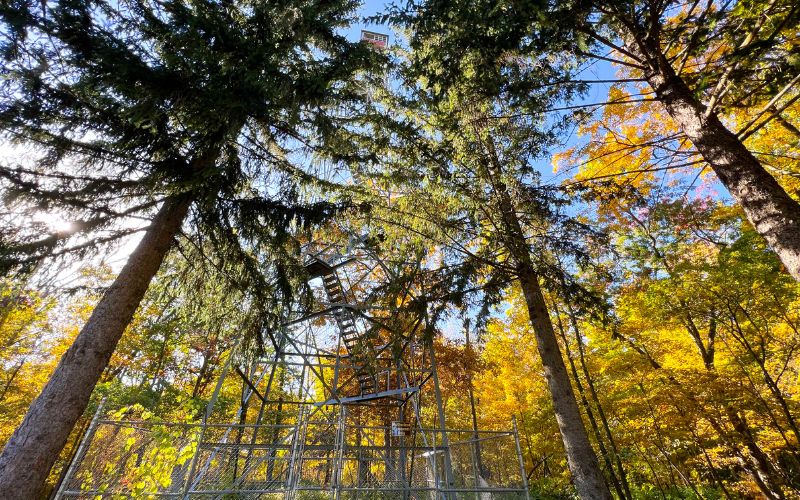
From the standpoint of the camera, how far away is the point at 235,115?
3832mm

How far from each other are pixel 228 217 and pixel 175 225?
0.65 meters

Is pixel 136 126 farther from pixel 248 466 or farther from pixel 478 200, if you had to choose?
pixel 248 466

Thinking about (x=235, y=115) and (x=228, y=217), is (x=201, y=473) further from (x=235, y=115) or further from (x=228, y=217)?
(x=235, y=115)

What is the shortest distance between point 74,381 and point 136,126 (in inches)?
102

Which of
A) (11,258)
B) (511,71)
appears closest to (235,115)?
(11,258)

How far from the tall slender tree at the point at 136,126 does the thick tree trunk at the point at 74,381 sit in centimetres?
1

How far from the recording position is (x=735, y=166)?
3188mm

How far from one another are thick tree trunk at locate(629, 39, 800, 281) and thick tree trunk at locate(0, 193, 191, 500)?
5830mm

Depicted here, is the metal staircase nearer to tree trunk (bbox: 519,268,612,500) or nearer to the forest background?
the forest background

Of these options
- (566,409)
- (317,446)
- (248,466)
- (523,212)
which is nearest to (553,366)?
(566,409)

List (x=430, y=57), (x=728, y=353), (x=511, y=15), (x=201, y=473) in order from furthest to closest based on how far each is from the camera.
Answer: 1. (x=728, y=353)
2. (x=201, y=473)
3. (x=430, y=57)
4. (x=511, y=15)

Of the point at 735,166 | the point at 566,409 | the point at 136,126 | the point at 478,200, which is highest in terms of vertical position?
the point at 478,200

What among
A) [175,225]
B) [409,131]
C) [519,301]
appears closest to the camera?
[175,225]

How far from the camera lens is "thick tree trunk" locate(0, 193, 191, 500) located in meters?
3.04
